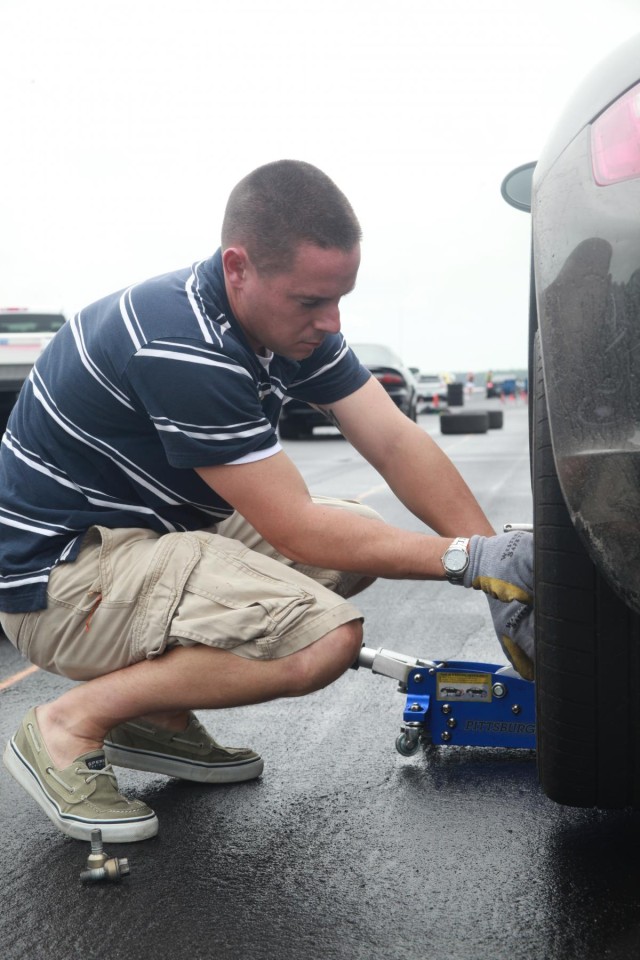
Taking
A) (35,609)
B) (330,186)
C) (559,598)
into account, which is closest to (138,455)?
(35,609)

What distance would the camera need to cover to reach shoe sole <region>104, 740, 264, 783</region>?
106 inches

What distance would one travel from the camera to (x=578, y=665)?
1.94 meters

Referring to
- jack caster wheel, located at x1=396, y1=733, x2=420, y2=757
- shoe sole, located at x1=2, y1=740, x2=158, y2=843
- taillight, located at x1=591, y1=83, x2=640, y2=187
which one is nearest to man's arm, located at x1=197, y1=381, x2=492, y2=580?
jack caster wheel, located at x1=396, y1=733, x2=420, y2=757

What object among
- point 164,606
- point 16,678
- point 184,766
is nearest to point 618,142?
point 164,606

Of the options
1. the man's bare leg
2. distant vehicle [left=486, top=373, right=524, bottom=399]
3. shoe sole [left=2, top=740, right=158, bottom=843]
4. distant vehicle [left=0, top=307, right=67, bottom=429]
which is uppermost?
the man's bare leg

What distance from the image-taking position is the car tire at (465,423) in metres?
20.0

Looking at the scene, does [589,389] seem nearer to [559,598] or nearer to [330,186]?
[559,598]

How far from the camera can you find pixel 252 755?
108 inches

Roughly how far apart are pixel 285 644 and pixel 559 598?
0.67m

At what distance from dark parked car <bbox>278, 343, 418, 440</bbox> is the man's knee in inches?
610

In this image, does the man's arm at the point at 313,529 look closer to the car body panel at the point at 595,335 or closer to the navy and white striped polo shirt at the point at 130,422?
the navy and white striped polo shirt at the point at 130,422

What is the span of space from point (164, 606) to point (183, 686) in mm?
176

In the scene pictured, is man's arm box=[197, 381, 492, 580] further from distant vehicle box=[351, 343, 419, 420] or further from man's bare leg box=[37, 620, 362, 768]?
distant vehicle box=[351, 343, 419, 420]

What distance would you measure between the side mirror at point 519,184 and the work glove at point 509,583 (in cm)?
118
